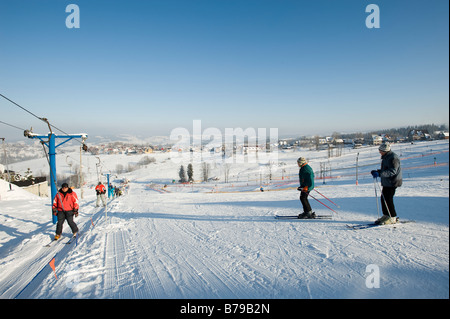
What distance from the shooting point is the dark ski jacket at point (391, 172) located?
179 inches

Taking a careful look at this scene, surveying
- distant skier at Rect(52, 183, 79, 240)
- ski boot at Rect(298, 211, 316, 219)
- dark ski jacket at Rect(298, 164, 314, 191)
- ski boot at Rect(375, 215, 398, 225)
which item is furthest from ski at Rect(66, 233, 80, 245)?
ski boot at Rect(375, 215, 398, 225)

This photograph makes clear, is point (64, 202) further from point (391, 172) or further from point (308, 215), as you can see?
point (391, 172)

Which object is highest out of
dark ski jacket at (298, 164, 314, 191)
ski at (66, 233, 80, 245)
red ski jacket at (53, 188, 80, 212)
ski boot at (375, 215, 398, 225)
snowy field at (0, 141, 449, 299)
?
dark ski jacket at (298, 164, 314, 191)

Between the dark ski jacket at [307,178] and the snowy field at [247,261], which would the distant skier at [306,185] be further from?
the snowy field at [247,261]

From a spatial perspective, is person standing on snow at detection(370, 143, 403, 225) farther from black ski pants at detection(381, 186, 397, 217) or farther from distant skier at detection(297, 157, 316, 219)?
distant skier at detection(297, 157, 316, 219)

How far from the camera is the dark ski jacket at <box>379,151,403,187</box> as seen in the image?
4535 millimetres

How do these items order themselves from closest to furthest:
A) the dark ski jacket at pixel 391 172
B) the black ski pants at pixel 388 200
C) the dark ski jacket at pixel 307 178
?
1. the dark ski jacket at pixel 391 172
2. the black ski pants at pixel 388 200
3. the dark ski jacket at pixel 307 178

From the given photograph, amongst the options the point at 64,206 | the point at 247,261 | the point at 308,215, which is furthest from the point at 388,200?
the point at 64,206

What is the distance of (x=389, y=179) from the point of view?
15.2 ft

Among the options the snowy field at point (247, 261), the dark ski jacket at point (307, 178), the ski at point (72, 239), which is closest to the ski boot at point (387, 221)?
the snowy field at point (247, 261)

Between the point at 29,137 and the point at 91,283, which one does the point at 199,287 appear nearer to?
the point at 91,283

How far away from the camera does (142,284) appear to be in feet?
10.3

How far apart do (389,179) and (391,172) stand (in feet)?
0.59
